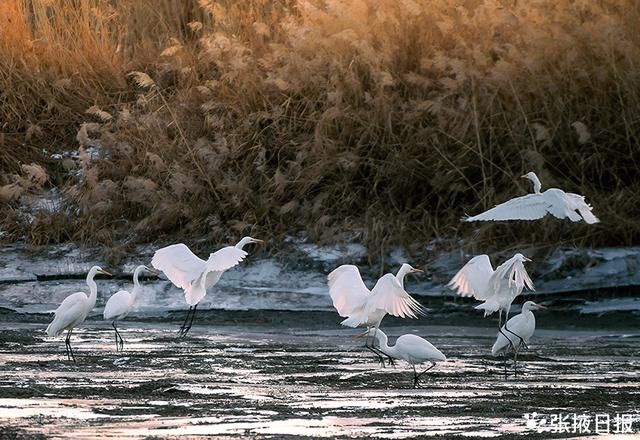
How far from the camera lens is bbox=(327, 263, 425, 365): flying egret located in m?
8.82

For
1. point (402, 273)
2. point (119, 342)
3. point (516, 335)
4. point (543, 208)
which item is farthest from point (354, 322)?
point (119, 342)

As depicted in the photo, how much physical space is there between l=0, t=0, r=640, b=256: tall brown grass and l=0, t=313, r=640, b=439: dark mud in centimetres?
214

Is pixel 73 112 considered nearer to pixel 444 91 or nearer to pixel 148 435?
pixel 444 91

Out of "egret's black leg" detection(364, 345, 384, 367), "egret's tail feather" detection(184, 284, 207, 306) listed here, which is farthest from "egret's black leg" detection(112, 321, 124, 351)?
"egret's black leg" detection(364, 345, 384, 367)

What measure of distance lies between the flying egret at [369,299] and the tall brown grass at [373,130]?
2.59 m

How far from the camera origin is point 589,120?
12.4m

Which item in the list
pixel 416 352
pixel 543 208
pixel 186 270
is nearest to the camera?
pixel 416 352

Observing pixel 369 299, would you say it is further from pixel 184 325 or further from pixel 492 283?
pixel 184 325

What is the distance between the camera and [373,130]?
12.9 meters

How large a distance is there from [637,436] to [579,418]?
561 mm

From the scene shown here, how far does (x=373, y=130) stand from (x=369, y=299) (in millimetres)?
4117

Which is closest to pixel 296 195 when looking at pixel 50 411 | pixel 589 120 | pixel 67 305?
pixel 589 120

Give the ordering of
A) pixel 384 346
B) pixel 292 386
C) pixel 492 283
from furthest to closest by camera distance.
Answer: pixel 492 283, pixel 384 346, pixel 292 386

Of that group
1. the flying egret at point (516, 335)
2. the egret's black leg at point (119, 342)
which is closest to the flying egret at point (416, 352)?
the flying egret at point (516, 335)
